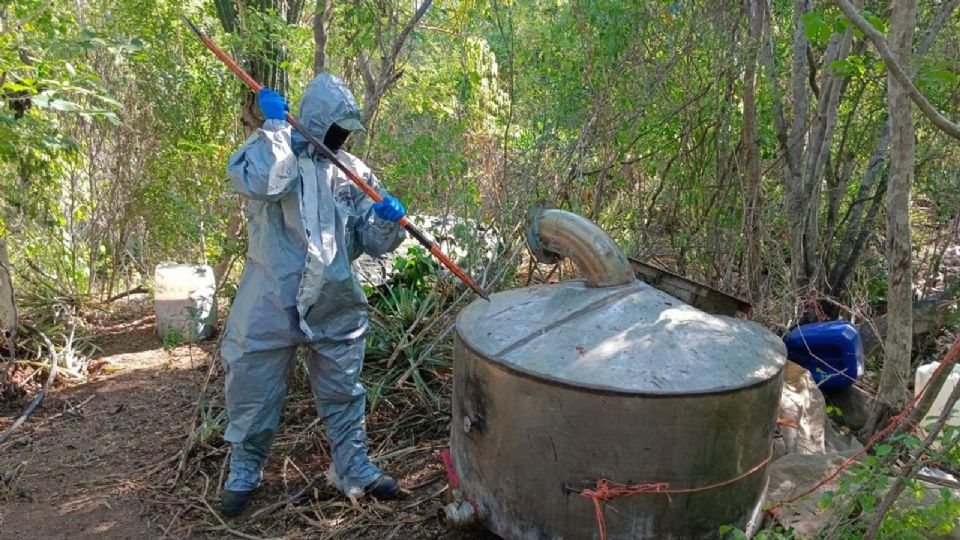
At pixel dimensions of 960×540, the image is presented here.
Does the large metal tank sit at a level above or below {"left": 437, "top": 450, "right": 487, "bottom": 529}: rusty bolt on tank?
above

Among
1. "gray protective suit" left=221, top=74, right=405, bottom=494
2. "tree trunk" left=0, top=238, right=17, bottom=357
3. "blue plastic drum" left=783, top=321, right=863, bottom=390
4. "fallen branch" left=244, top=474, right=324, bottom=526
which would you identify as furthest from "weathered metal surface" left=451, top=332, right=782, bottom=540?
"tree trunk" left=0, top=238, right=17, bottom=357

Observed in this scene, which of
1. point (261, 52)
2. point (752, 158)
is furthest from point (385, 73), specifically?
point (752, 158)

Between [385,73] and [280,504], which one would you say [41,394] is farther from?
[385,73]

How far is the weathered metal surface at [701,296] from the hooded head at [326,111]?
1.36 metres

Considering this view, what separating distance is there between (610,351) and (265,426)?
149 centimetres

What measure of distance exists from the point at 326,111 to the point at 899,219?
229 cm

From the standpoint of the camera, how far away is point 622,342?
251cm

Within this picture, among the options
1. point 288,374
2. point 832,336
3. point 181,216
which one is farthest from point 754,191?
point 181,216

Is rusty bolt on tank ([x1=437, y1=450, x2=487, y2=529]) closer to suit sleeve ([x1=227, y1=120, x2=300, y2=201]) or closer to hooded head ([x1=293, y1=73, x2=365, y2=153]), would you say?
suit sleeve ([x1=227, y1=120, x2=300, y2=201])

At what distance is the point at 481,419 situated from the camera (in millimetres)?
2594

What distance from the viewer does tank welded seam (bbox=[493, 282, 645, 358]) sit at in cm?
256

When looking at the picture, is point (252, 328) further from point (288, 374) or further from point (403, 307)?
point (403, 307)

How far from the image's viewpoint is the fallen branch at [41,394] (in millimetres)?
3940

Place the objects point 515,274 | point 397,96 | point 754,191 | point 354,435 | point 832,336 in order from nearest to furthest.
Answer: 1. point 354,435
2. point 832,336
3. point 754,191
4. point 515,274
5. point 397,96
